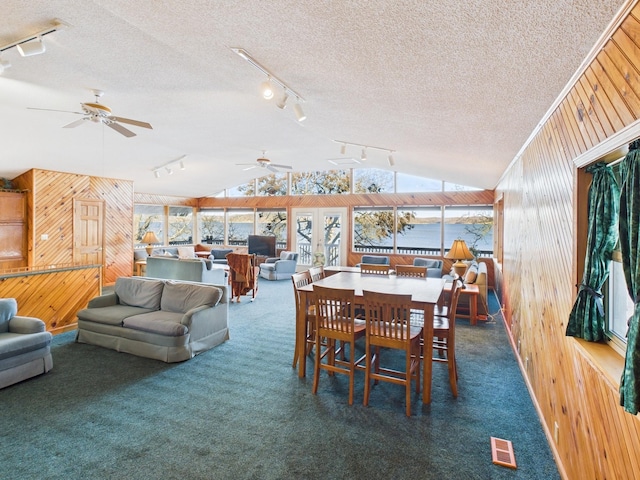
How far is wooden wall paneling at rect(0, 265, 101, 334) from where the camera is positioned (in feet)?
14.1

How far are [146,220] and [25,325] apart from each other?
7.76 meters

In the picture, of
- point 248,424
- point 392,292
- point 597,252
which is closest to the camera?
point 597,252

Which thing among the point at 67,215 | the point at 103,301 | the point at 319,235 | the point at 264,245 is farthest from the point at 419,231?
the point at 67,215

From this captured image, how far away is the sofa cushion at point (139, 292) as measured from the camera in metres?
4.57

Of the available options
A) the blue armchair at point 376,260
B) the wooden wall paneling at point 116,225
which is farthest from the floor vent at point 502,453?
the wooden wall paneling at point 116,225

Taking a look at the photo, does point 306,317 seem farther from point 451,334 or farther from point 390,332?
point 451,334

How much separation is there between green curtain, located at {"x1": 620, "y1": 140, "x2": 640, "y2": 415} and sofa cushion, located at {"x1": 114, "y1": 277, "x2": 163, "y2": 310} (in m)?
4.72

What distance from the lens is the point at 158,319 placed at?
13.2 feet

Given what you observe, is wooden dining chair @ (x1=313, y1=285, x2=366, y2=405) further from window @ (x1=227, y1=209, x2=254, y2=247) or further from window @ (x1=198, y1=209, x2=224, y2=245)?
window @ (x1=198, y1=209, x2=224, y2=245)

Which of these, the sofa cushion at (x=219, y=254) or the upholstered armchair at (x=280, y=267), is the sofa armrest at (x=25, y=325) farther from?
the sofa cushion at (x=219, y=254)

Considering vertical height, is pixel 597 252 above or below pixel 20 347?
above

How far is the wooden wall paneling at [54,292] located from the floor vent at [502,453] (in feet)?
18.0

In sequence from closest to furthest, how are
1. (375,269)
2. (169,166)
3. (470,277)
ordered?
(375,269), (470,277), (169,166)

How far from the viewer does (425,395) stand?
293cm
